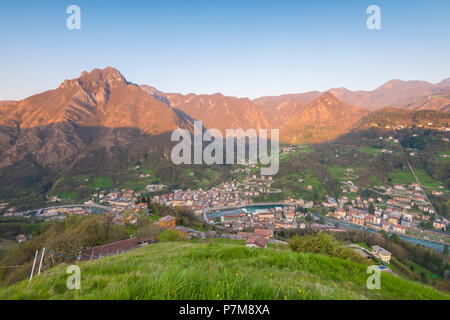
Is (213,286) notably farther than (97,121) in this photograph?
No

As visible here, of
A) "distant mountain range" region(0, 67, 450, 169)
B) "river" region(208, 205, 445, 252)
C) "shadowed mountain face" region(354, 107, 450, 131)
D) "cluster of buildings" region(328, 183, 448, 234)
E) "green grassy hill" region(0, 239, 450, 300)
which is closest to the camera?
"green grassy hill" region(0, 239, 450, 300)

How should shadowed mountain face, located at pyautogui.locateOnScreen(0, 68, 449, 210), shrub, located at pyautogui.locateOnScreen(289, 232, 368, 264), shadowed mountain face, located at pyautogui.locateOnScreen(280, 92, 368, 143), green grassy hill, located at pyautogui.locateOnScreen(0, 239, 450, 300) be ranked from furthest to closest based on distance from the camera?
shadowed mountain face, located at pyautogui.locateOnScreen(280, 92, 368, 143) → shadowed mountain face, located at pyautogui.locateOnScreen(0, 68, 449, 210) → shrub, located at pyautogui.locateOnScreen(289, 232, 368, 264) → green grassy hill, located at pyautogui.locateOnScreen(0, 239, 450, 300)

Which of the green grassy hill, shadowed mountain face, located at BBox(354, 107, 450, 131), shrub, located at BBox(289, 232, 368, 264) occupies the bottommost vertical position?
shrub, located at BBox(289, 232, 368, 264)

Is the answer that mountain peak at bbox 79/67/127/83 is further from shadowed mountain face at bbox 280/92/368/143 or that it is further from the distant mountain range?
shadowed mountain face at bbox 280/92/368/143

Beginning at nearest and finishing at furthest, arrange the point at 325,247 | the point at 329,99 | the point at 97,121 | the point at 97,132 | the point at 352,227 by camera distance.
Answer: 1. the point at 325,247
2. the point at 352,227
3. the point at 97,132
4. the point at 97,121
5. the point at 329,99

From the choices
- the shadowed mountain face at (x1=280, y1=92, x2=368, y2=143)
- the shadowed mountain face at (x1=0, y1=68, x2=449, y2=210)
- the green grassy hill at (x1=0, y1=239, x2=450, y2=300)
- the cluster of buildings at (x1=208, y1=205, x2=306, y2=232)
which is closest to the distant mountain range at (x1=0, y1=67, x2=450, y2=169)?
the shadowed mountain face at (x1=280, y1=92, x2=368, y2=143)

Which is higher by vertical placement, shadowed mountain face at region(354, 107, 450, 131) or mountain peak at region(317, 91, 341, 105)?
mountain peak at region(317, 91, 341, 105)

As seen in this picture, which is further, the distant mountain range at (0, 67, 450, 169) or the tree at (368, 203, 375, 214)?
the distant mountain range at (0, 67, 450, 169)

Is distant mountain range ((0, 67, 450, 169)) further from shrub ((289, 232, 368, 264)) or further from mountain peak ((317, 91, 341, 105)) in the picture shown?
shrub ((289, 232, 368, 264))

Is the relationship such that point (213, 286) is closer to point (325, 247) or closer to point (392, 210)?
point (325, 247)

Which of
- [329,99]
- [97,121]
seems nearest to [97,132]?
[97,121]
